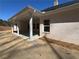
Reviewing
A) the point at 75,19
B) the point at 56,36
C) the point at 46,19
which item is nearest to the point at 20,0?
the point at 46,19

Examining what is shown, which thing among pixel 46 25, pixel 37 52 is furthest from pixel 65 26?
pixel 37 52

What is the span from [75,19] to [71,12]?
755 millimetres

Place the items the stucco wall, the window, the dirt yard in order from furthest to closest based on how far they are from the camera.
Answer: the window → the stucco wall → the dirt yard

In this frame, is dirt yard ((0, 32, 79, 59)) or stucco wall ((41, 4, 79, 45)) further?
stucco wall ((41, 4, 79, 45))

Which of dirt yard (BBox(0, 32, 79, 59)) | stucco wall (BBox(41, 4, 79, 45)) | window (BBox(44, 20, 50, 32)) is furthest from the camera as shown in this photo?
window (BBox(44, 20, 50, 32))

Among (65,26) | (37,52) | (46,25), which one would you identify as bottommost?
(37,52)

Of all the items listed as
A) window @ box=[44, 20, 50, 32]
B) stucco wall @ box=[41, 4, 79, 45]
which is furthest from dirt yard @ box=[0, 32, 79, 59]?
window @ box=[44, 20, 50, 32]

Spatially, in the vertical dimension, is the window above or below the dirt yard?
above

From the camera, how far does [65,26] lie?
30.0 feet

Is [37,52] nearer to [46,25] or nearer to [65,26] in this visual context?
[65,26]

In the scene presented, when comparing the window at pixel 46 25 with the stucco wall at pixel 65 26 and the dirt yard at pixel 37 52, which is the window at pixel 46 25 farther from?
the dirt yard at pixel 37 52

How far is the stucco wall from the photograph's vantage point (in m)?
8.13

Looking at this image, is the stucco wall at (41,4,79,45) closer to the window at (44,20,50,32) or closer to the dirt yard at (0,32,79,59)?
the window at (44,20,50,32)

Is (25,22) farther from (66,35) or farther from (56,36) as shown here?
(66,35)
